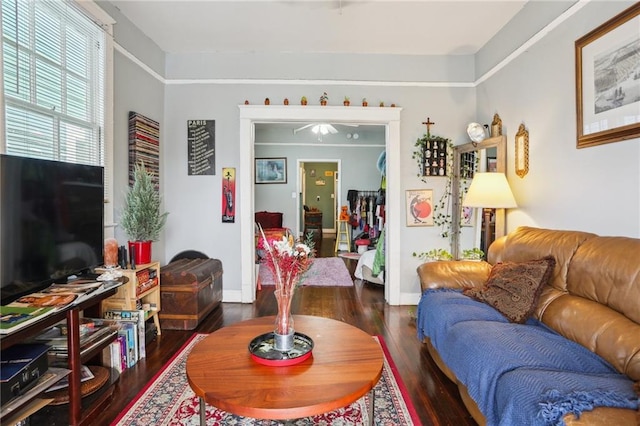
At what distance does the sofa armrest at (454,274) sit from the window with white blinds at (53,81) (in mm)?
2877

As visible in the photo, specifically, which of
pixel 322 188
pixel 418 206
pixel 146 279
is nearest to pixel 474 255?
pixel 418 206

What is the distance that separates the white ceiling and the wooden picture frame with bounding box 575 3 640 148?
1.04m

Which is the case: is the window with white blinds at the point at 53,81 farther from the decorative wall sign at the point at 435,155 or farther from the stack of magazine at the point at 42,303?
the decorative wall sign at the point at 435,155

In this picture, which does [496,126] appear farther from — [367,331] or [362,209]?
[362,209]

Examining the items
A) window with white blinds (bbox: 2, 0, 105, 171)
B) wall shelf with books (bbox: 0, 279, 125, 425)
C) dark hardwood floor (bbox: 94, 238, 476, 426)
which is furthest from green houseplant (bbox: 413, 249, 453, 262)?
window with white blinds (bbox: 2, 0, 105, 171)

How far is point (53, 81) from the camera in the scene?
2.36 metres

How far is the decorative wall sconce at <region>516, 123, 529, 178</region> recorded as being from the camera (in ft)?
9.87

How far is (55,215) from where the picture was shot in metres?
1.95

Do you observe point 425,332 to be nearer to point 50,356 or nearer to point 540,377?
point 540,377

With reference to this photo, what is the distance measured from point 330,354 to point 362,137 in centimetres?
723

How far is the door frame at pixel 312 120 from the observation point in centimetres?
399

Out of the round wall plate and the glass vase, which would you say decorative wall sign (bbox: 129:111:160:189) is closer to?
the glass vase

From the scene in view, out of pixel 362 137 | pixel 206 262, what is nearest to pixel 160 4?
pixel 206 262

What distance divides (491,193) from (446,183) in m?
1.07
